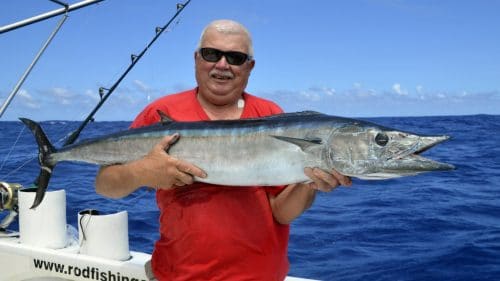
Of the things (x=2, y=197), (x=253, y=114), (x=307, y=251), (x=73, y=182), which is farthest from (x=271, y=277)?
(x=73, y=182)

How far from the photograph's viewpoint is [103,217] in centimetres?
383

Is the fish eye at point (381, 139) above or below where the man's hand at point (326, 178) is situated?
above

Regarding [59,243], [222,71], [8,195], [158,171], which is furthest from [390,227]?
[158,171]

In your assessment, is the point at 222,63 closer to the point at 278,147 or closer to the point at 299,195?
the point at 278,147

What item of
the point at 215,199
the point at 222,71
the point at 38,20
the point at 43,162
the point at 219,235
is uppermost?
the point at 38,20

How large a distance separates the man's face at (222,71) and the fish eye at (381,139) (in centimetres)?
75

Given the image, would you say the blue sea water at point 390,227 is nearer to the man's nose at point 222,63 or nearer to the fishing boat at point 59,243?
the fishing boat at point 59,243

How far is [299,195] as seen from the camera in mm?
2482

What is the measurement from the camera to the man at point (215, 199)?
7.86ft

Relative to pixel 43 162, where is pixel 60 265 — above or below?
below

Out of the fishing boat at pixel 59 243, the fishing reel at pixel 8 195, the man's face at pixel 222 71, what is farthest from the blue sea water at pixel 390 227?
the man's face at pixel 222 71

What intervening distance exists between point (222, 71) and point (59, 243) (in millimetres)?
2486

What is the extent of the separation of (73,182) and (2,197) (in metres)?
7.63

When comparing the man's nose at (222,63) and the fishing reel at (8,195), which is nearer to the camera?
the man's nose at (222,63)
